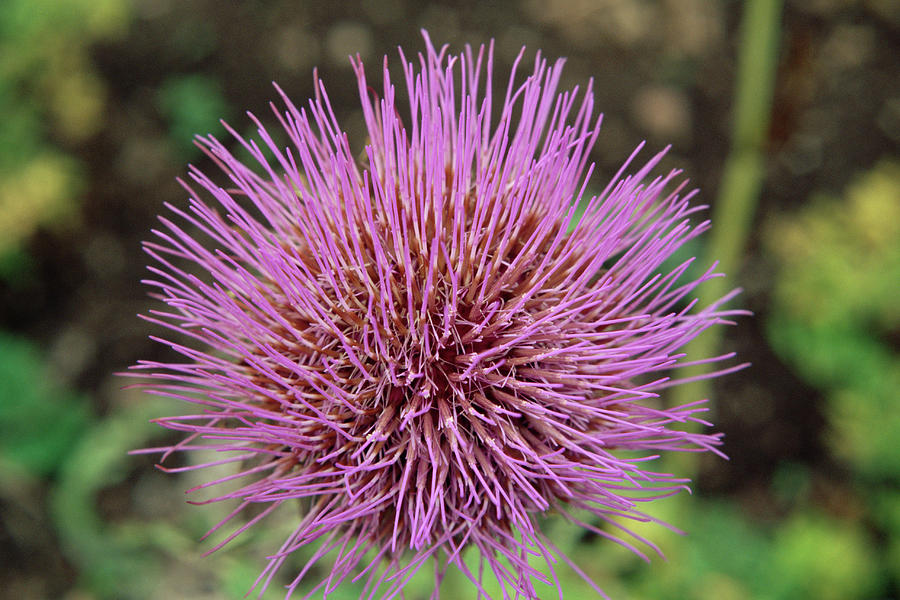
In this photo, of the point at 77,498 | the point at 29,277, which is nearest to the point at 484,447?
the point at 77,498

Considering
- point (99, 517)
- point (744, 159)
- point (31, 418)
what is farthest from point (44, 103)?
point (744, 159)

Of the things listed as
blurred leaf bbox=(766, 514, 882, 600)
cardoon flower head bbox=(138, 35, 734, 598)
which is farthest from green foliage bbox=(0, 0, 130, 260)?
blurred leaf bbox=(766, 514, 882, 600)

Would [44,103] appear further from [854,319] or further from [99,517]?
[854,319]

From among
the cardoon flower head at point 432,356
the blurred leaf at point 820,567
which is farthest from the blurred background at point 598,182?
the cardoon flower head at point 432,356

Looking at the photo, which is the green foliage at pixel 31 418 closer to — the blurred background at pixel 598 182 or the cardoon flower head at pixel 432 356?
the blurred background at pixel 598 182

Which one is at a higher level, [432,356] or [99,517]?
[432,356]

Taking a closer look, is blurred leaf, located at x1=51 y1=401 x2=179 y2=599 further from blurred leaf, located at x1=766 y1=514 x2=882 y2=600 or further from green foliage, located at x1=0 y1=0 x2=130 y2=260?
blurred leaf, located at x1=766 y1=514 x2=882 y2=600
